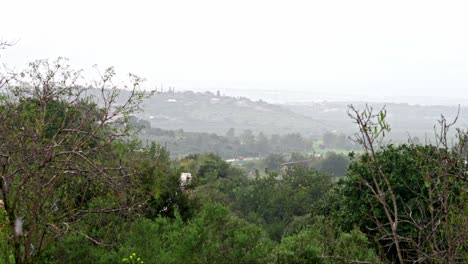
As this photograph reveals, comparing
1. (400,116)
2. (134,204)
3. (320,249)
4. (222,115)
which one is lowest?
(222,115)

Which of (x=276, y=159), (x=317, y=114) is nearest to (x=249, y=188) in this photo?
(x=276, y=159)

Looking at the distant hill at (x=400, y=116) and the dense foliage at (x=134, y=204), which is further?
the distant hill at (x=400, y=116)

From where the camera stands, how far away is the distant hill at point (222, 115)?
14125 centimetres

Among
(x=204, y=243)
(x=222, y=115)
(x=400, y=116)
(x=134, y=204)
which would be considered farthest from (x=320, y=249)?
(x=400, y=116)

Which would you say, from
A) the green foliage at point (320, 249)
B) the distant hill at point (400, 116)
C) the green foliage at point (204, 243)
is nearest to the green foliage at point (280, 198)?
the green foliage at point (320, 249)

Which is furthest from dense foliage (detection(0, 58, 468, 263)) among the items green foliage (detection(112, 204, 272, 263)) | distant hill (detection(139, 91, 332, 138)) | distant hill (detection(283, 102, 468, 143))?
distant hill (detection(139, 91, 332, 138))

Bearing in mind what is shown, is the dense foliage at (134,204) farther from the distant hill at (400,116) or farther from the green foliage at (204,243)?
the distant hill at (400,116)

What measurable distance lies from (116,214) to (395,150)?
7643 millimetres

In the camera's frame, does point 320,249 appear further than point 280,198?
No

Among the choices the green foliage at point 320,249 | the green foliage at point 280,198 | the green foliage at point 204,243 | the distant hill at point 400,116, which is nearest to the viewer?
the green foliage at point 204,243

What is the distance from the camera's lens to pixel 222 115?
15775 centimetres

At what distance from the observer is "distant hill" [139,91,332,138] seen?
5561 inches

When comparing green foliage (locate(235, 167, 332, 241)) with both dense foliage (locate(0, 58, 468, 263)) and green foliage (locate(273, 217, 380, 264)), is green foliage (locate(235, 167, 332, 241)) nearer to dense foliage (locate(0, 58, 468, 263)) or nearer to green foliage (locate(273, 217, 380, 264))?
dense foliage (locate(0, 58, 468, 263))

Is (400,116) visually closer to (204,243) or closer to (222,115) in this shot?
(222,115)
